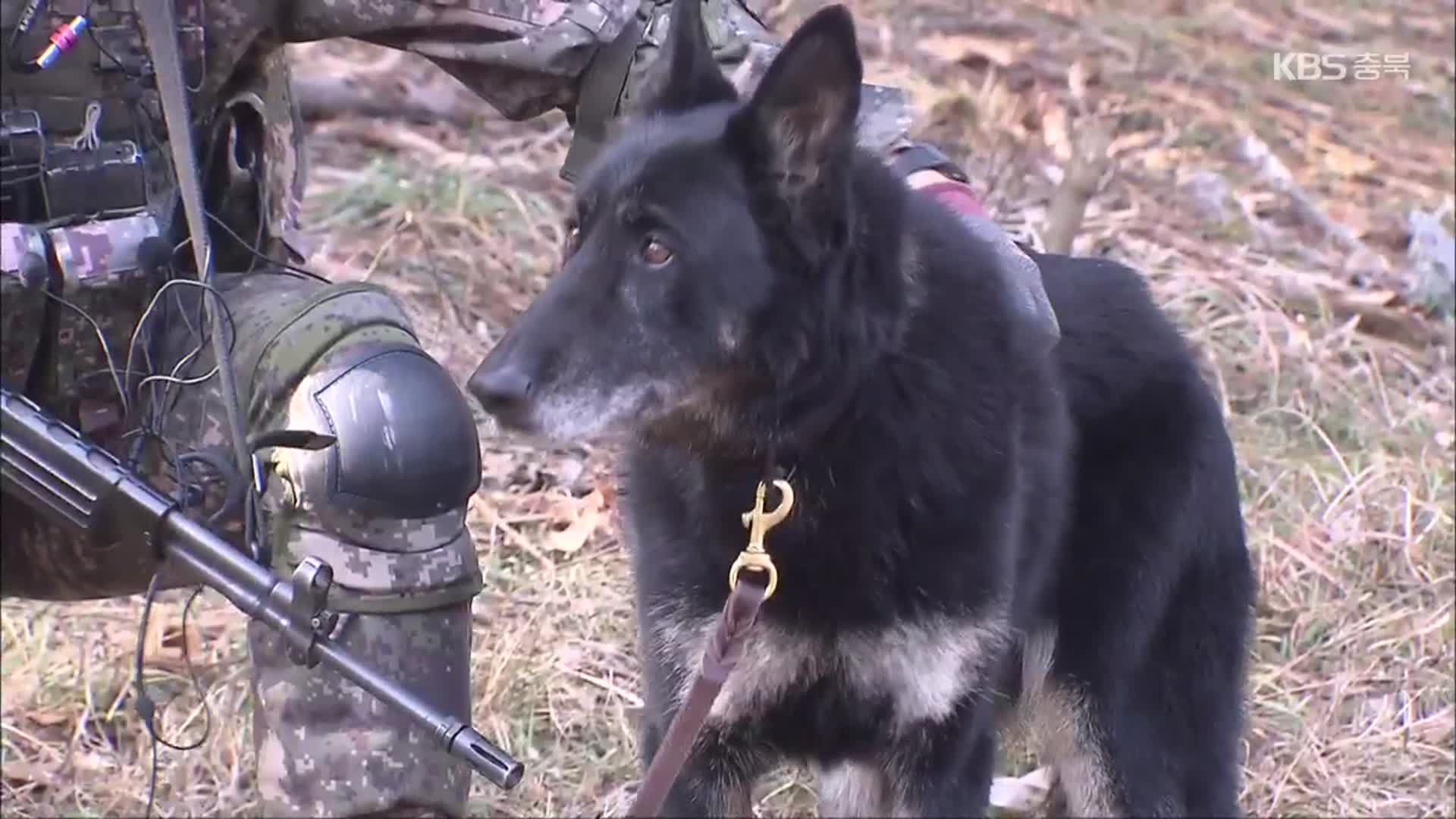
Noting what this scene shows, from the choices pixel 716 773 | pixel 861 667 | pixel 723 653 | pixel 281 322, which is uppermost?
pixel 281 322

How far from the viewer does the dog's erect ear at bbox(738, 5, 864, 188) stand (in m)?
2.41

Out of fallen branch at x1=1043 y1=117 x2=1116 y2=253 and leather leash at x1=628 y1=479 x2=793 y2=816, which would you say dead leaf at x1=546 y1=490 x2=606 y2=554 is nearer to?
fallen branch at x1=1043 y1=117 x2=1116 y2=253

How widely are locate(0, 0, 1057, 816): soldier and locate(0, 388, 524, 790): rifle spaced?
0.45ft

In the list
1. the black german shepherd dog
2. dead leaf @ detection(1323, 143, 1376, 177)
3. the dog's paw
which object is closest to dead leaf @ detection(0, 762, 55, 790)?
the dog's paw

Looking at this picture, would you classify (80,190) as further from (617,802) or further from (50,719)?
(617,802)

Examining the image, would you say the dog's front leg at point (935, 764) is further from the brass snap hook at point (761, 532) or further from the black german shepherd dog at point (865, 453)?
the brass snap hook at point (761, 532)

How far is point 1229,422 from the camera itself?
5.46 meters

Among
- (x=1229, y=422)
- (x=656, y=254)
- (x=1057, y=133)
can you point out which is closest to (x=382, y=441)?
(x=656, y=254)

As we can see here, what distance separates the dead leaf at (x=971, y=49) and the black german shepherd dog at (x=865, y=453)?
453 cm

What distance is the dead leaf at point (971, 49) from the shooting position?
7.79 meters

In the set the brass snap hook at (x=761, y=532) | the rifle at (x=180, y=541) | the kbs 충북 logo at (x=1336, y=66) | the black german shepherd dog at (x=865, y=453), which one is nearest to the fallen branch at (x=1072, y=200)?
the black german shepherd dog at (x=865, y=453)

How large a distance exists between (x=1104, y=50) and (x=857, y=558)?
20.2ft

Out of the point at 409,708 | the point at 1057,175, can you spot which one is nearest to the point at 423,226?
the point at 1057,175

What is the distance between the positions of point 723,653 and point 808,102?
84 centimetres
